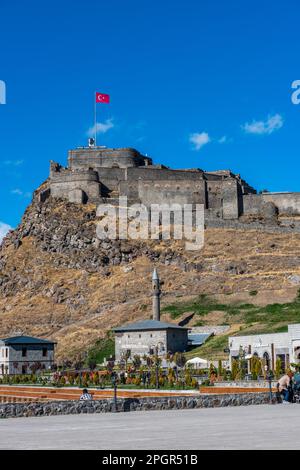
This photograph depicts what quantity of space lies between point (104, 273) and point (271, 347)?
125 ft

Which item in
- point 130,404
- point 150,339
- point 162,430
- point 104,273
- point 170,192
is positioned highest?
point 170,192

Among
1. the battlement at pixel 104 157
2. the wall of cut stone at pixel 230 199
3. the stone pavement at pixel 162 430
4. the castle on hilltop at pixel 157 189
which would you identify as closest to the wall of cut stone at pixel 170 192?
the castle on hilltop at pixel 157 189

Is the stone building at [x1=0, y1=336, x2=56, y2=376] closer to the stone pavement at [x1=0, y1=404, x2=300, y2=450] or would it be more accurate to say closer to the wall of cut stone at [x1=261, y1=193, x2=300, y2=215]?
the stone pavement at [x1=0, y1=404, x2=300, y2=450]

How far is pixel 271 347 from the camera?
44406 mm

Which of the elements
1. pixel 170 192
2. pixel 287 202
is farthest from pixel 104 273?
pixel 287 202

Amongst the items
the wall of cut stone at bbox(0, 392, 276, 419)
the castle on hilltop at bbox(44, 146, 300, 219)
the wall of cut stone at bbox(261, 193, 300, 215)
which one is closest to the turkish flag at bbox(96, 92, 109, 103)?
the castle on hilltop at bbox(44, 146, 300, 219)

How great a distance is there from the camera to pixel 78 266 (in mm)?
82438

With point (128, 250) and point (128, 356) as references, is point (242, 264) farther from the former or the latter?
point (128, 356)

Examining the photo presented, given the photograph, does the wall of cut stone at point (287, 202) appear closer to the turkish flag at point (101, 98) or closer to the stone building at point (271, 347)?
the turkish flag at point (101, 98)

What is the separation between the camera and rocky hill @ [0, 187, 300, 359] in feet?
230

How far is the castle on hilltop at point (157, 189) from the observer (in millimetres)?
87688

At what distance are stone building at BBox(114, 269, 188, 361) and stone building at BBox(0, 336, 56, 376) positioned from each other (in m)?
5.61

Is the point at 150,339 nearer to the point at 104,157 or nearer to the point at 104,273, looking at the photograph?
the point at 104,273

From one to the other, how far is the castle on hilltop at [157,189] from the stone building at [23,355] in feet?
112
